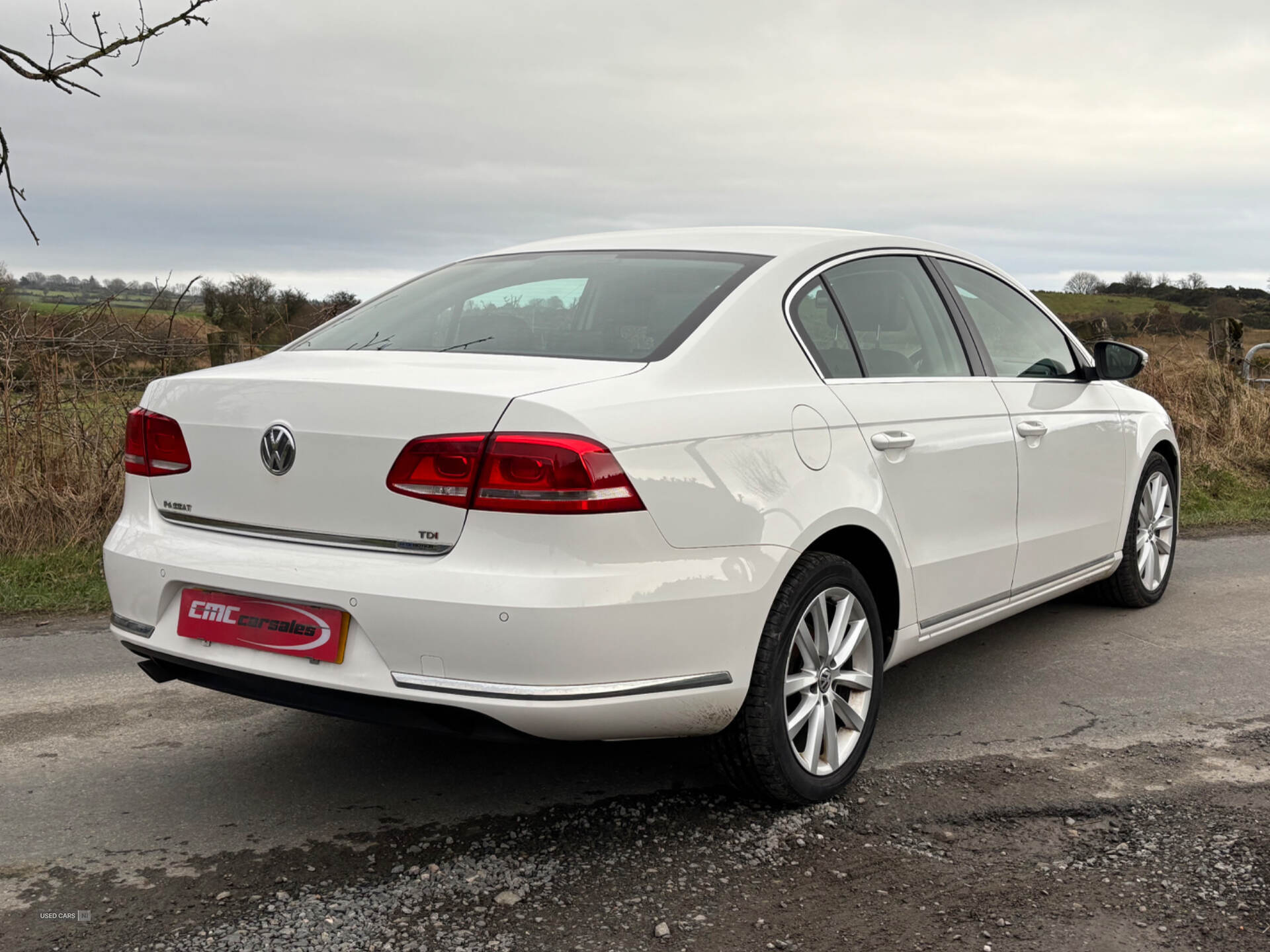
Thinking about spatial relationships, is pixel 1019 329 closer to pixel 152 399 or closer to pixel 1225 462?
pixel 152 399

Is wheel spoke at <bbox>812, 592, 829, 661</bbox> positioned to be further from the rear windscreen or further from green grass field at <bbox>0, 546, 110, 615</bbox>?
green grass field at <bbox>0, 546, 110, 615</bbox>

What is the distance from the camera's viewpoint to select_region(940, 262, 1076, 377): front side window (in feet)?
15.5

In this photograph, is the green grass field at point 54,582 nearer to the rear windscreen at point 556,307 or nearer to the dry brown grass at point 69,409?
the dry brown grass at point 69,409

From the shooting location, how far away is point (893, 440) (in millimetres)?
3793

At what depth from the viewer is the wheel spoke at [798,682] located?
3402 mm

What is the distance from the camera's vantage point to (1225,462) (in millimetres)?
11570

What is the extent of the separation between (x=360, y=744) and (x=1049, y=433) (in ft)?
9.37

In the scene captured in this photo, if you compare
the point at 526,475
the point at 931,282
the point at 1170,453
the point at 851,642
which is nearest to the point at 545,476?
the point at 526,475

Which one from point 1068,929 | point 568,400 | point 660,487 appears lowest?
point 1068,929

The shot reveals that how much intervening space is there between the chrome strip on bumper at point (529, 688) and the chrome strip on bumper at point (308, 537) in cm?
30

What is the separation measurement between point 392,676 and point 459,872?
0.57m

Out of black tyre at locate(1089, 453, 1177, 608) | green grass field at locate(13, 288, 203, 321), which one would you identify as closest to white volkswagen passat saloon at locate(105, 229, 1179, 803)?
black tyre at locate(1089, 453, 1177, 608)

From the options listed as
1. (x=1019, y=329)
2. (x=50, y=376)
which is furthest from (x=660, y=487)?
(x=50, y=376)

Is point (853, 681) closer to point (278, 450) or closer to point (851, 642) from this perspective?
point (851, 642)
